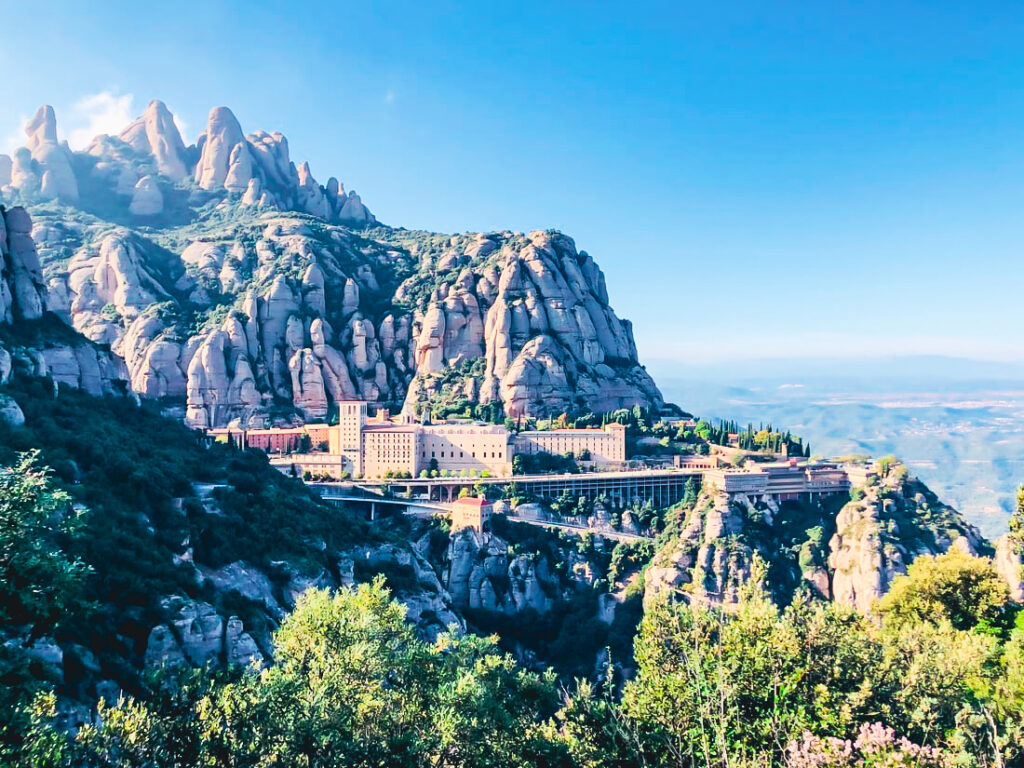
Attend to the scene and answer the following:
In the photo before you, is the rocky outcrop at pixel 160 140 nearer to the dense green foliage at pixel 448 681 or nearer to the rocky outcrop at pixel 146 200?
the rocky outcrop at pixel 146 200

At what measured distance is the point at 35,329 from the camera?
57.2m

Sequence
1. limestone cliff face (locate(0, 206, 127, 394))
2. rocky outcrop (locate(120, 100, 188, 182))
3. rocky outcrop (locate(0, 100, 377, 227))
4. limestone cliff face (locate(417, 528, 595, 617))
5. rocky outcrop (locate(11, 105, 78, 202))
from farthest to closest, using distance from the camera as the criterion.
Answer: rocky outcrop (locate(120, 100, 188, 182))
rocky outcrop (locate(0, 100, 377, 227))
rocky outcrop (locate(11, 105, 78, 202))
limestone cliff face (locate(417, 528, 595, 617))
limestone cliff face (locate(0, 206, 127, 394))

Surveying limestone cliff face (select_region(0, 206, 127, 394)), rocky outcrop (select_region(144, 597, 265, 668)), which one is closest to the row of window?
limestone cliff face (select_region(0, 206, 127, 394))

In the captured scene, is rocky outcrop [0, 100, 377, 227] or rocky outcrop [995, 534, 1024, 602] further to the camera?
rocky outcrop [0, 100, 377, 227]

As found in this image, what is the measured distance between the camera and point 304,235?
440ft

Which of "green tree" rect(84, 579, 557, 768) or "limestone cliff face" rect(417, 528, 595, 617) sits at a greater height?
"green tree" rect(84, 579, 557, 768)

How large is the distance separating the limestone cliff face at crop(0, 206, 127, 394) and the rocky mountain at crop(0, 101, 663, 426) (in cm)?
3470

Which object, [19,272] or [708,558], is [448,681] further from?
[19,272]

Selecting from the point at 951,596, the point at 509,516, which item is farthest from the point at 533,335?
the point at 951,596

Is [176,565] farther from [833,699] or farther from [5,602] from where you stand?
[833,699]

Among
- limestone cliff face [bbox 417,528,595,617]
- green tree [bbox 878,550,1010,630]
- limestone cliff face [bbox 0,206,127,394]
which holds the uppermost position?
limestone cliff face [bbox 0,206,127,394]

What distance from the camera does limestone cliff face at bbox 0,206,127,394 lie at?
54.9 metres

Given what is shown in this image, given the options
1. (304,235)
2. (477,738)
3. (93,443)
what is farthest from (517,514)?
(304,235)

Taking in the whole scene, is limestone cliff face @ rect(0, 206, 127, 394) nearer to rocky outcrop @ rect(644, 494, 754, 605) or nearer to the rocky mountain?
the rocky mountain
